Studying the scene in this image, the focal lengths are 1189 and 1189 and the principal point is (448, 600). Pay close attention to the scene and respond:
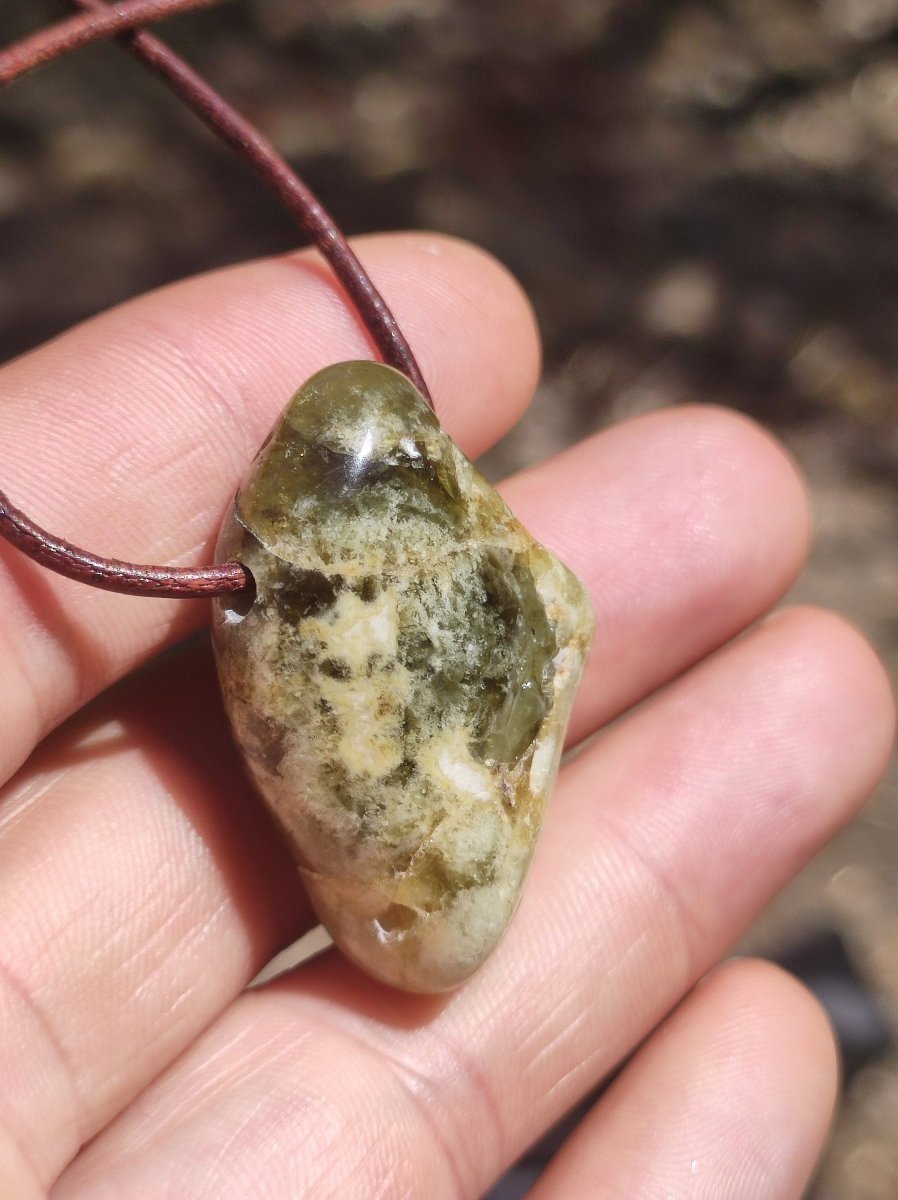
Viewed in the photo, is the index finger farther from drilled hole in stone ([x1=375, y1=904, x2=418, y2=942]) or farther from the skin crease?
drilled hole in stone ([x1=375, y1=904, x2=418, y2=942])

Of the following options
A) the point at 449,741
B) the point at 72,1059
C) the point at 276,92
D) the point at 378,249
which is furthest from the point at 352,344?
the point at 72,1059

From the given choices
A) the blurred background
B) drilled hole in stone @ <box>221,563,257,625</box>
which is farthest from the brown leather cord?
the blurred background

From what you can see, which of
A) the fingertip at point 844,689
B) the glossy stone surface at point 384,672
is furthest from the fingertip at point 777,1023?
the glossy stone surface at point 384,672

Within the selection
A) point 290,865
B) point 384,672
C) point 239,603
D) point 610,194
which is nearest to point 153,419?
point 239,603

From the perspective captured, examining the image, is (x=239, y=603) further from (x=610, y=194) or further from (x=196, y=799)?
(x=610, y=194)

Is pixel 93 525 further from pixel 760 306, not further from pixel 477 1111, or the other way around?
pixel 760 306

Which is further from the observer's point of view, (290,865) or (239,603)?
(290,865)
